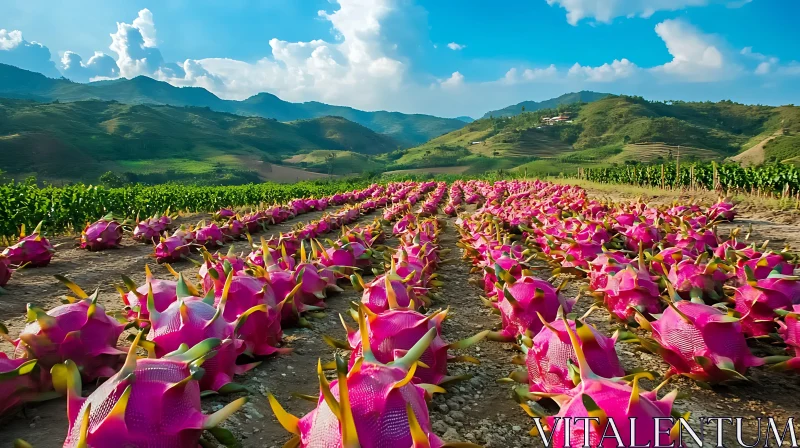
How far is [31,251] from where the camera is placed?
5020mm

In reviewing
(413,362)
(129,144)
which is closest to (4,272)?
(413,362)

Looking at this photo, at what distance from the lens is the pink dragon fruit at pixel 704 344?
1893 millimetres

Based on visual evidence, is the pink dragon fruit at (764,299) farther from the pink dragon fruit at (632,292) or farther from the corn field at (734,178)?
the corn field at (734,178)

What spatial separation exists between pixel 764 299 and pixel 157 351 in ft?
9.62

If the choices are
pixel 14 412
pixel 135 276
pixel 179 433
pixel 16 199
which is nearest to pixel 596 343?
pixel 179 433

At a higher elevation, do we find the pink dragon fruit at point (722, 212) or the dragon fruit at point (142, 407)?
the pink dragon fruit at point (722, 212)

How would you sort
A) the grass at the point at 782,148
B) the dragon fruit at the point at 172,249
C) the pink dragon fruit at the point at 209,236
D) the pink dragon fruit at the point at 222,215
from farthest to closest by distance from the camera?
the grass at the point at 782,148 < the pink dragon fruit at the point at 222,215 < the pink dragon fruit at the point at 209,236 < the dragon fruit at the point at 172,249

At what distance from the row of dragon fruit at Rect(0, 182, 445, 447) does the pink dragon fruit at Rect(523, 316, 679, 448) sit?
0.94 m

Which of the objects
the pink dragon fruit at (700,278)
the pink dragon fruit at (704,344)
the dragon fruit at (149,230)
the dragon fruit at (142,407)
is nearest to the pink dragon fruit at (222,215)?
the dragon fruit at (149,230)

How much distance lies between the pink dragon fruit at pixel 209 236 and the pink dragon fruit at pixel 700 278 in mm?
6163

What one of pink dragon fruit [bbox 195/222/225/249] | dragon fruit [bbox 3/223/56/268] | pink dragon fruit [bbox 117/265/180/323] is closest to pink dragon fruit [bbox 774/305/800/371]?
pink dragon fruit [bbox 117/265/180/323]

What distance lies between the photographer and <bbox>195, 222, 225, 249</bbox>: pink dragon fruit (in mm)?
6809

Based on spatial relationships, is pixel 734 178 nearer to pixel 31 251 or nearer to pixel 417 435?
pixel 417 435

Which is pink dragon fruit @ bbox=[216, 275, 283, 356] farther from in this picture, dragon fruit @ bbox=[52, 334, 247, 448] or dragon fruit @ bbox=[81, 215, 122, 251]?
dragon fruit @ bbox=[81, 215, 122, 251]
